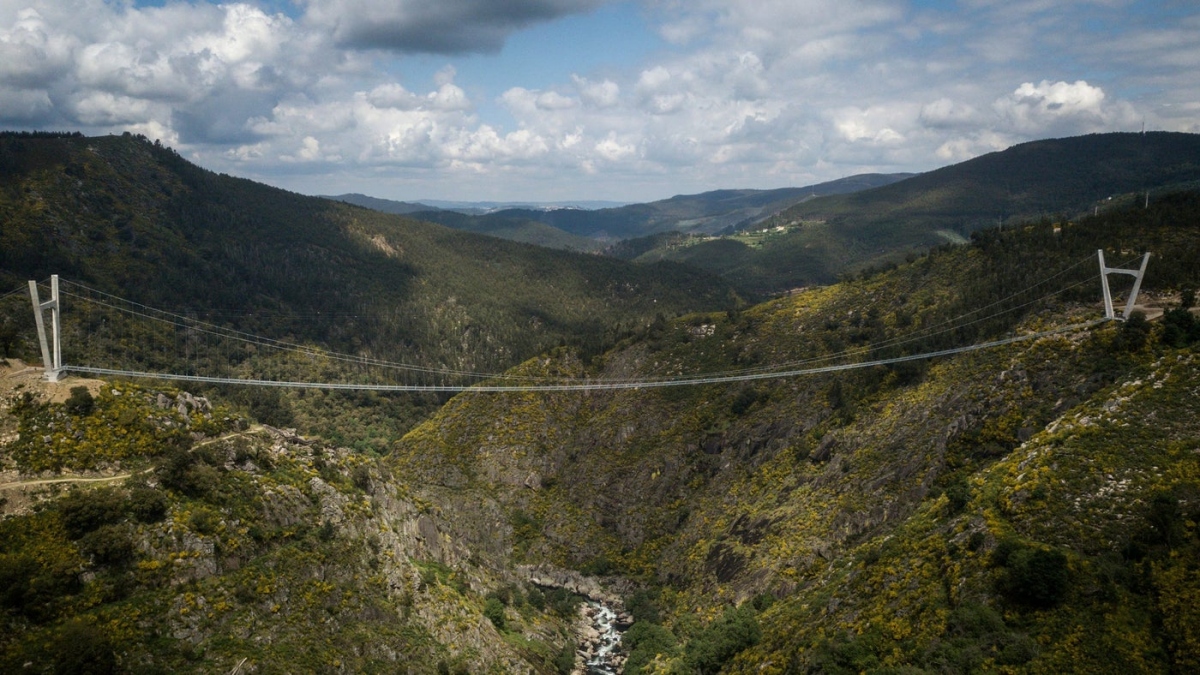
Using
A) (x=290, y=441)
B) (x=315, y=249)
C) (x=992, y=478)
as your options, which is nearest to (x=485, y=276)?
(x=315, y=249)

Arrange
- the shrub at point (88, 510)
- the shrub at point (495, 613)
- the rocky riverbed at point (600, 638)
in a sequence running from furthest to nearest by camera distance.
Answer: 1. the rocky riverbed at point (600, 638)
2. the shrub at point (495, 613)
3. the shrub at point (88, 510)

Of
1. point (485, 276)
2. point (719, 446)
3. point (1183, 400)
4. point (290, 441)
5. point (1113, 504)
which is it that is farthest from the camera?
point (485, 276)

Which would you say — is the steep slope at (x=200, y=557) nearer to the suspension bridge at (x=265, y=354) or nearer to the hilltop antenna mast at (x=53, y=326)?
the hilltop antenna mast at (x=53, y=326)

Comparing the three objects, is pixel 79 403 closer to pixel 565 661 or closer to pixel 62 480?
pixel 62 480

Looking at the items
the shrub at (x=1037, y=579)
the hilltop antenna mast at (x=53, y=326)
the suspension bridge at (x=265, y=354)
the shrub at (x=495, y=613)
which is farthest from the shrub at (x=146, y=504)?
the shrub at (x=1037, y=579)

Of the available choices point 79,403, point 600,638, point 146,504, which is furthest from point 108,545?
point 600,638

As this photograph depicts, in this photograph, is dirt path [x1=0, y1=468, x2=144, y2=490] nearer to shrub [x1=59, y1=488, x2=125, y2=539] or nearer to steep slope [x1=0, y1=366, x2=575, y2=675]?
steep slope [x1=0, y1=366, x2=575, y2=675]

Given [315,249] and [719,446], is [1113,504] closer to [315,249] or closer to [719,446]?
[719,446]
